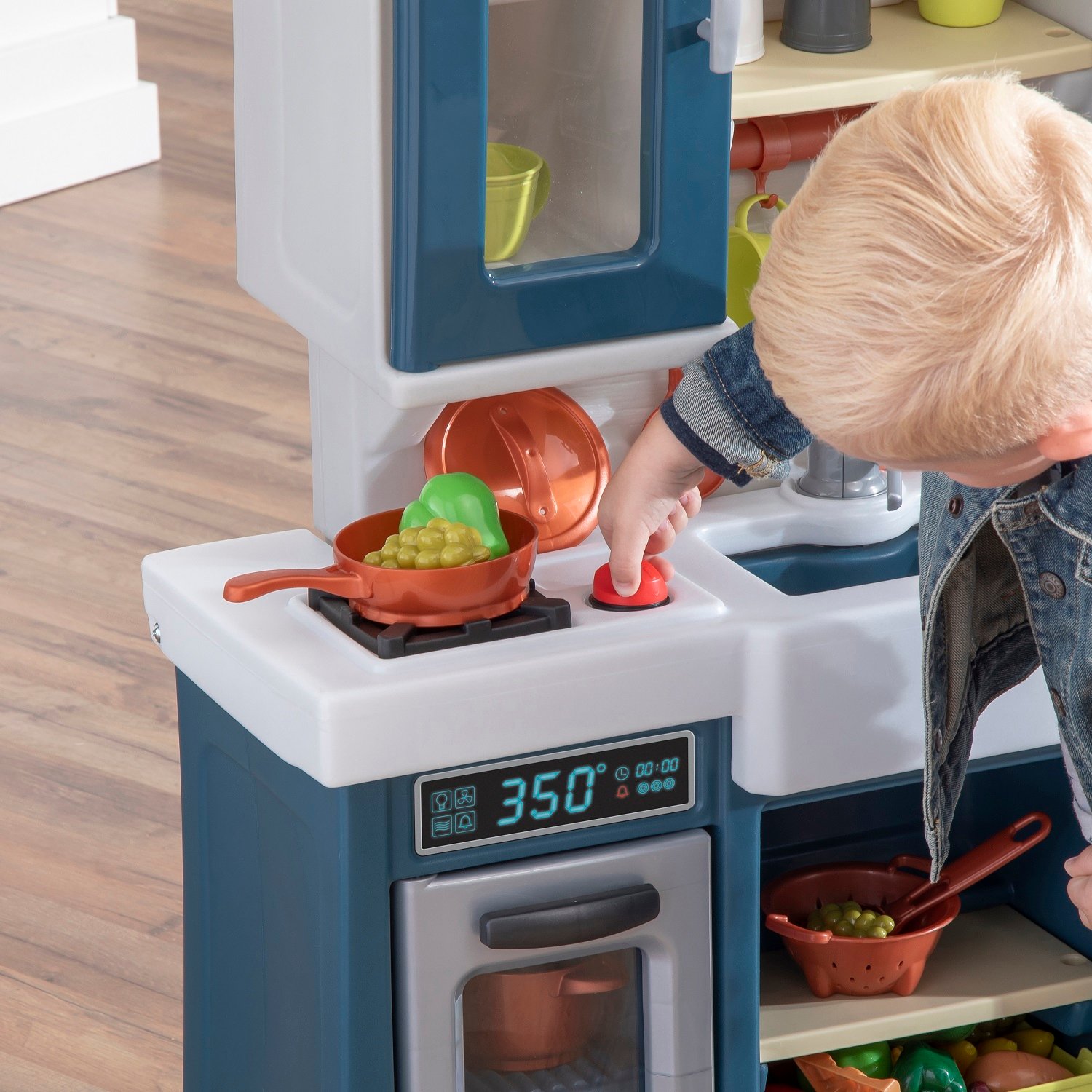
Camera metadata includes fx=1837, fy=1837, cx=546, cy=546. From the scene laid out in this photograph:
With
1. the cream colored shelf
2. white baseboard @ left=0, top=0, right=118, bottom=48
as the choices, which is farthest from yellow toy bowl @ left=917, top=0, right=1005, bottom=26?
white baseboard @ left=0, top=0, right=118, bottom=48

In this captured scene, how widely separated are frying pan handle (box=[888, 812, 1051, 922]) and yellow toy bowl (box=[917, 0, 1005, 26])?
675 mm

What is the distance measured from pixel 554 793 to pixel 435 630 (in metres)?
0.14

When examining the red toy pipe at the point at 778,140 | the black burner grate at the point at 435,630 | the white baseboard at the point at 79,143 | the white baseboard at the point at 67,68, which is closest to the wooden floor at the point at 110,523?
the white baseboard at the point at 79,143

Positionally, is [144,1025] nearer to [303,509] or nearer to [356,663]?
[356,663]

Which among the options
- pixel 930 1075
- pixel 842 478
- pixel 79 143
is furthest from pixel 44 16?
pixel 930 1075

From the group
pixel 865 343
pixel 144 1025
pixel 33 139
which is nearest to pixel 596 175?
pixel 865 343

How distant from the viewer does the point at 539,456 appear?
1365mm

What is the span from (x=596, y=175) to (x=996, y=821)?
716 mm

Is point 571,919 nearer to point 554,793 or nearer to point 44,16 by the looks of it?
point 554,793

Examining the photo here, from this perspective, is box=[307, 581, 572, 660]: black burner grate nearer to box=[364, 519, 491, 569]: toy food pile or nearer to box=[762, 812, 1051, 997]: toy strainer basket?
box=[364, 519, 491, 569]: toy food pile

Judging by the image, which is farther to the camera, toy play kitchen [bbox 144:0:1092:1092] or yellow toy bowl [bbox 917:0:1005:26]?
yellow toy bowl [bbox 917:0:1005:26]

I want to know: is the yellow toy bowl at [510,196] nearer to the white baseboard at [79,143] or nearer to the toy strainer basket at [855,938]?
the toy strainer basket at [855,938]

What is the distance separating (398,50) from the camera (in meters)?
1.15

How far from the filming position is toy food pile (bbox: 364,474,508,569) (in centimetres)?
121
